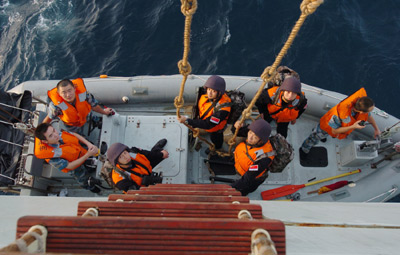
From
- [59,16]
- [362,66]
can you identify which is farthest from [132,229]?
[59,16]

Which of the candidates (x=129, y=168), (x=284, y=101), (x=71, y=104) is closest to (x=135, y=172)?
(x=129, y=168)

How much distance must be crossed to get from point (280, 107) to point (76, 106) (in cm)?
342

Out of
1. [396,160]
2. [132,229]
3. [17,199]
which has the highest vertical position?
[396,160]

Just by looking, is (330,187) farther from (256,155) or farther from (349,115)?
(256,155)

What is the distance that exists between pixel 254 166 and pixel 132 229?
9.23 ft

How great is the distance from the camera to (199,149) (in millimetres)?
5684

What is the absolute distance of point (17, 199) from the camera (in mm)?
2893

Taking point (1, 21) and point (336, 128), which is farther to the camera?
point (1, 21)

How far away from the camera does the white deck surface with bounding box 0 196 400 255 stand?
5.93 ft

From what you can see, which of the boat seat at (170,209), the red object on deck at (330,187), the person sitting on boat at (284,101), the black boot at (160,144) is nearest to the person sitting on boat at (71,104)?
the black boot at (160,144)

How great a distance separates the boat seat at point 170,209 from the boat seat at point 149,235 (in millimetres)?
384

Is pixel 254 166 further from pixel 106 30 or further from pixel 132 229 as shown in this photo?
pixel 106 30

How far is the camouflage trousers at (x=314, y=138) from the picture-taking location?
→ 5.27m

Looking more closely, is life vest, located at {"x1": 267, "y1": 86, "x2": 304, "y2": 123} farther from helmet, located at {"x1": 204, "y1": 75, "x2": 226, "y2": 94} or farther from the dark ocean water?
the dark ocean water
